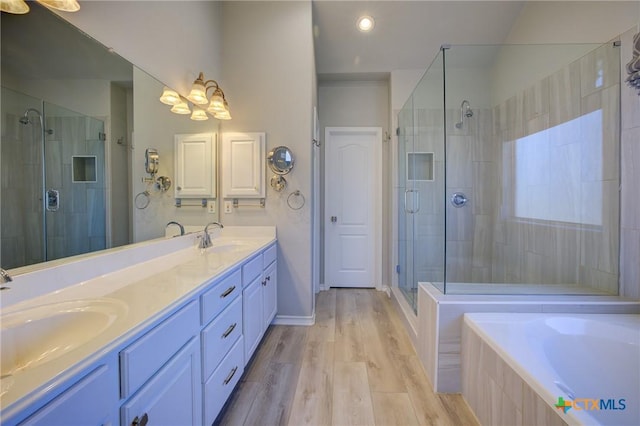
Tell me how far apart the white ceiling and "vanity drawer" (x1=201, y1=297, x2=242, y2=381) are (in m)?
2.90

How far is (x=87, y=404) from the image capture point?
609 mm

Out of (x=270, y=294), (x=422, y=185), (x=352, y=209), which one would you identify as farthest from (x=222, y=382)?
(x=352, y=209)

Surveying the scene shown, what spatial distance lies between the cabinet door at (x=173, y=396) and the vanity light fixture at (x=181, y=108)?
1.57m

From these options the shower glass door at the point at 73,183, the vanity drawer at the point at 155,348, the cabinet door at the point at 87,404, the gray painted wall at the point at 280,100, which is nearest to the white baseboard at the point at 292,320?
the gray painted wall at the point at 280,100

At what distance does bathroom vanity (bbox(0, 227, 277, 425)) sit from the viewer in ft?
1.85

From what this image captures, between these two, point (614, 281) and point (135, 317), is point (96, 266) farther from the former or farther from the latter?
point (614, 281)

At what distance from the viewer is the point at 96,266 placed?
1.18 metres

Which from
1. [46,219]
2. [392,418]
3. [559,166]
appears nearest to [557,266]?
[559,166]

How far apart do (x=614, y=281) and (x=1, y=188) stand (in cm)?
310

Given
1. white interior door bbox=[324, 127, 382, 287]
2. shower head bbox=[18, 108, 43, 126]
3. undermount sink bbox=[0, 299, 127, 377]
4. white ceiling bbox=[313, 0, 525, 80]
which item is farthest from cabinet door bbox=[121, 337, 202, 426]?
white ceiling bbox=[313, 0, 525, 80]

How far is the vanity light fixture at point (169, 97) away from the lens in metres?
1.78

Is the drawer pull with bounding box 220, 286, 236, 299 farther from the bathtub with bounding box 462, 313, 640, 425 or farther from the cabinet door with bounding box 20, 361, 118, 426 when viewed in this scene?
the bathtub with bounding box 462, 313, 640, 425

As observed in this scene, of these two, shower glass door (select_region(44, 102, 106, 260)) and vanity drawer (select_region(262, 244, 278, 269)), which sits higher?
shower glass door (select_region(44, 102, 106, 260))

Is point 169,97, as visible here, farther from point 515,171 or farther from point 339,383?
point 515,171
